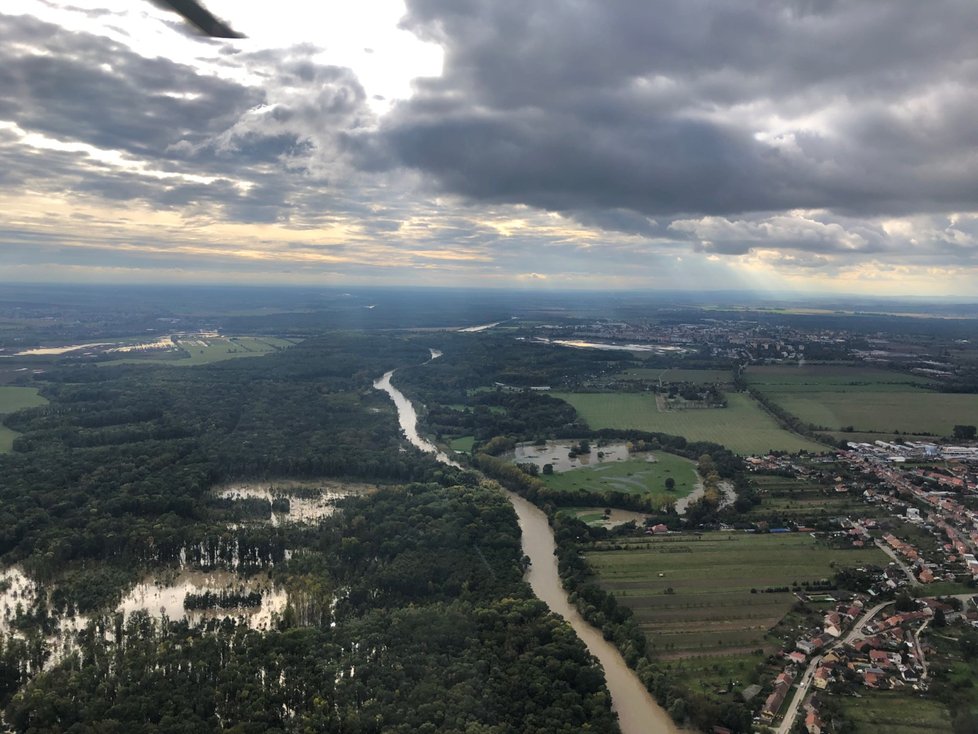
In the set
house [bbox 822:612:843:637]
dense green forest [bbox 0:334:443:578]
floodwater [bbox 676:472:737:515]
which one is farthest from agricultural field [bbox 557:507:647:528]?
house [bbox 822:612:843:637]

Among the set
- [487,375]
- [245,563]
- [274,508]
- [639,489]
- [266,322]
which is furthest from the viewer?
[266,322]

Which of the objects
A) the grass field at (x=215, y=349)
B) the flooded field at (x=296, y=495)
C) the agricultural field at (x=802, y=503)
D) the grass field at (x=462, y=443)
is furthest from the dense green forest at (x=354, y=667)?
the grass field at (x=215, y=349)

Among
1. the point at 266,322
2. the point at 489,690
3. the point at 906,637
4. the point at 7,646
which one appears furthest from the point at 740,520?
the point at 266,322

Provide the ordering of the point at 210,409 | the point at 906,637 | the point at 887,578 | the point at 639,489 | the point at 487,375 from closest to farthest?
the point at 906,637, the point at 887,578, the point at 639,489, the point at 210,409, the point at 487,375

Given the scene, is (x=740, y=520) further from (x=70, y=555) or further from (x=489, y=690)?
(x=70, y=555)

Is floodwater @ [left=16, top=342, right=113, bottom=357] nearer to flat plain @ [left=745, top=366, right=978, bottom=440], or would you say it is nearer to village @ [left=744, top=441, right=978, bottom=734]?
flat plain @ [left=745, top=366, right=978, bottom=440]

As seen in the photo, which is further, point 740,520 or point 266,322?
point 266,322

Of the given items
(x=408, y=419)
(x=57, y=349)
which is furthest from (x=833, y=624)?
(x=57, y=349)
